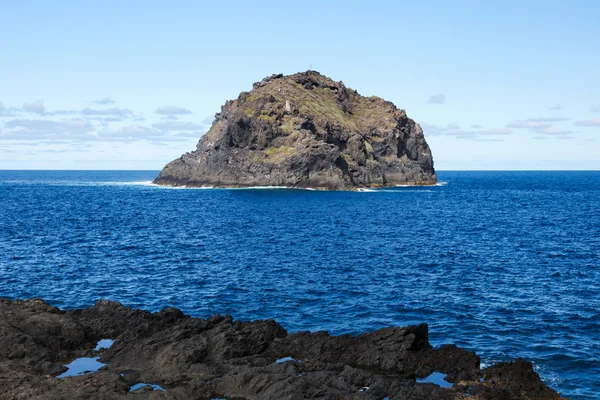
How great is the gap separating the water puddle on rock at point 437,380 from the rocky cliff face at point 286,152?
13587 cm

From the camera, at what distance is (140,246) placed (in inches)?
2509

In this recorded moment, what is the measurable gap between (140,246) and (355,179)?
11570 cm

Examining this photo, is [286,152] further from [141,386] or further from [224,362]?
[141,386]

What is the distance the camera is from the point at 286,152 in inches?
6526

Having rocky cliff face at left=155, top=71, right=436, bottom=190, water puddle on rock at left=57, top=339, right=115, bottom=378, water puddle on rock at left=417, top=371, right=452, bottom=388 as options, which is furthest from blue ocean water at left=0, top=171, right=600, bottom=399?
rocky cliff face at left=155, top=71, right=436, bottom=190

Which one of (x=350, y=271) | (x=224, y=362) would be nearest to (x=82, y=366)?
(x=224, y=362)

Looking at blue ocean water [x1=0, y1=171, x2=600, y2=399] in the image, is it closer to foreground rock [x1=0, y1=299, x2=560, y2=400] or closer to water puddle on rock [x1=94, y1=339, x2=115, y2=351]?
foreground rock [x1=0, y1=299, x2=560, y2=400]

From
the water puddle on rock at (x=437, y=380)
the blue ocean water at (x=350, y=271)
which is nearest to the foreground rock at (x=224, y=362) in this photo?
the water puddle on rock at (x=437, y=380)

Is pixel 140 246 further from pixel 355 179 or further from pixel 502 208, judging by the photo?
pixel 355 179

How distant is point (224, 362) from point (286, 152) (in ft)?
466

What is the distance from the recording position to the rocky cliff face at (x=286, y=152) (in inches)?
6388

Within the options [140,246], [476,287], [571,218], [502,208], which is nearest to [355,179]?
[502,208]

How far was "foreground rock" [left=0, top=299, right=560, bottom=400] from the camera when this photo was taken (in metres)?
21.3

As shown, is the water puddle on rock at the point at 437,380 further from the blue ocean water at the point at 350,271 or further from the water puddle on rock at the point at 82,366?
the water puddle on rock at the point at 82,366
